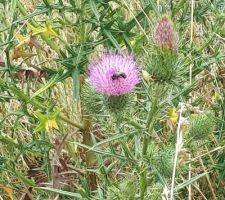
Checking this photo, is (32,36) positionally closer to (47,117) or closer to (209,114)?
(47,117)

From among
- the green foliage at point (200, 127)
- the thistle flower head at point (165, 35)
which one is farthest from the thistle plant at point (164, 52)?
the green foliage at point (200, 127)

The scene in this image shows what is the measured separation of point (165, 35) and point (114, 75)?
196 mm

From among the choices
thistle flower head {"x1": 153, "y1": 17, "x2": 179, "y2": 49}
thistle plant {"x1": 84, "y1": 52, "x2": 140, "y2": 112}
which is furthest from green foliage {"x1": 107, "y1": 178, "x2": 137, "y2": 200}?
thistle flower head {"x1": 153, "y1": 17, "x2": 179, "y2": 49}

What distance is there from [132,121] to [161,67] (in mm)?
160

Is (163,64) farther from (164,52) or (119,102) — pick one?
(119,102)

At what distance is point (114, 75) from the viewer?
62.8 inches

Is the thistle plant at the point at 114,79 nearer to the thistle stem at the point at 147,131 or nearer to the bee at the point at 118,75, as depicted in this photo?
the bee at the point at 118,75

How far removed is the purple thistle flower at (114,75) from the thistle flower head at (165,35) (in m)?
0.16

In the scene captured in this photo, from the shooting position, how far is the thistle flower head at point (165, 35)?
58.0 inches

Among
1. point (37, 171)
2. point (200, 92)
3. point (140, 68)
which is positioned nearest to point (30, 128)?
point (37, 171)

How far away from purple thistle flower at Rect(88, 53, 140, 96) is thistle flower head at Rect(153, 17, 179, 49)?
161 mm

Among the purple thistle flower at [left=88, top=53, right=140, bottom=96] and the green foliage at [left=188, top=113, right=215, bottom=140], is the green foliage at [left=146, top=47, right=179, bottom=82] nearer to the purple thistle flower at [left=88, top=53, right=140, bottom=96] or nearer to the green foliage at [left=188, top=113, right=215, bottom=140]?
the purple thistle flower at [left=88, top=53, right=140, bottom=96]

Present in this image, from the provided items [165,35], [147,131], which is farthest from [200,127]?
[165,35]

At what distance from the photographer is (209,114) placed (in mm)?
1894
